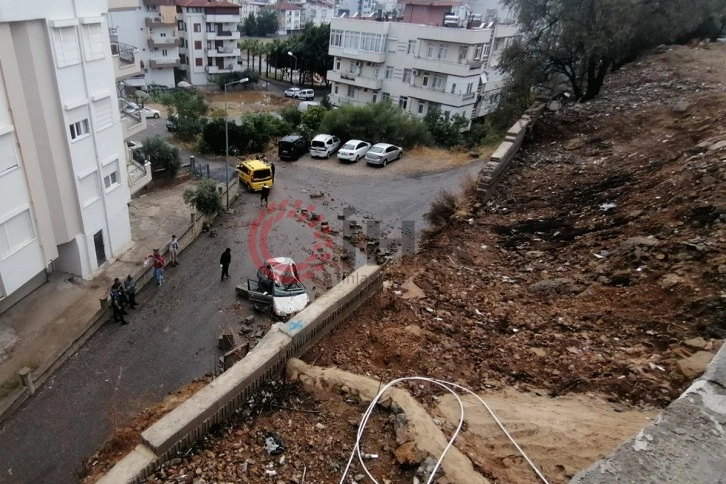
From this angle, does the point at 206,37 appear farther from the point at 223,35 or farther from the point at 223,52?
the point at 223,52

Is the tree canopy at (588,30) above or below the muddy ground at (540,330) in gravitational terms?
above

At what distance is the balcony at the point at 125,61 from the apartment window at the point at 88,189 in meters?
4.28

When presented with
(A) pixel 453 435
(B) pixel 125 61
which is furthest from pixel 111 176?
(A) pixel 453 435

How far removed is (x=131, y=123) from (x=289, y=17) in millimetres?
100242

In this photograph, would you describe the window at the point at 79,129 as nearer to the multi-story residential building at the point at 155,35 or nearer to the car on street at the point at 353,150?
the car on street at the point at 353,150

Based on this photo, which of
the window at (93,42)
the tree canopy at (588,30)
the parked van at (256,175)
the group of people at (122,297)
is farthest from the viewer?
the parked van at (256,175)

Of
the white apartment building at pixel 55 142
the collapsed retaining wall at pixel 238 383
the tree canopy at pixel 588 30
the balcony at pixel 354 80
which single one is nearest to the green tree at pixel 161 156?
the white apartment building at pixel 55 142

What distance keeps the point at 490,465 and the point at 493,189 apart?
38.4 feet

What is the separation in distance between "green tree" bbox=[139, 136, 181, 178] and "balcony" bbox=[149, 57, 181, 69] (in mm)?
37552

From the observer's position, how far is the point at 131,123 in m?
20.3

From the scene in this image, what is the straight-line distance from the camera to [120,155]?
17.9 m

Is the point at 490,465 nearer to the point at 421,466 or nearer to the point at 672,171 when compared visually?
the point at 421,466

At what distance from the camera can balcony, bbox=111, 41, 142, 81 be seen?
60.7 feet

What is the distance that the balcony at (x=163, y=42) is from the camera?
58.2 meters
